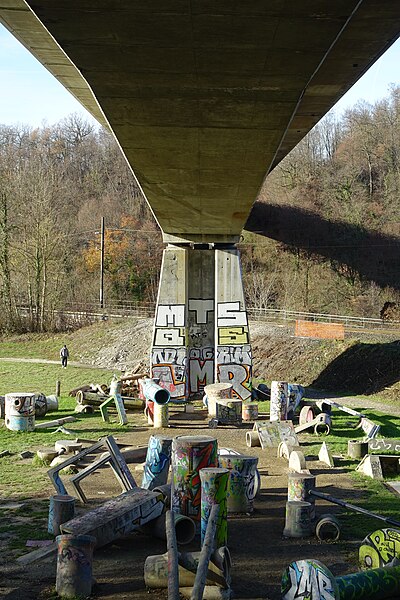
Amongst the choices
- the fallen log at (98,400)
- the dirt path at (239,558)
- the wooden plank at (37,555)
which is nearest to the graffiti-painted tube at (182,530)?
the dirt path at (239,558)

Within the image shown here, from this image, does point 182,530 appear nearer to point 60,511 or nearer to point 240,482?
point 60,511

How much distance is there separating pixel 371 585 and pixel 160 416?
44.6ft

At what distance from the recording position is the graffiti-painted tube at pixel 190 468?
10.3 m

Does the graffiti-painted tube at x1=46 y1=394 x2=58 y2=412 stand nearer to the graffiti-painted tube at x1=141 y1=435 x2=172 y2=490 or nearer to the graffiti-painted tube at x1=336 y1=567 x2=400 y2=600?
the graffiti-painted tube at x1=141 y1=435 x2=172 y2=490

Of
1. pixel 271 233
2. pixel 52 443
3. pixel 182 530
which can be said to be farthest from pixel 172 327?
pixel 271 233

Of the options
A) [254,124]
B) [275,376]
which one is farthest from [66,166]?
[254,124]

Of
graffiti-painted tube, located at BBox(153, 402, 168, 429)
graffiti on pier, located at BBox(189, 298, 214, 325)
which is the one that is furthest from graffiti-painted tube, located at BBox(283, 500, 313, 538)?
graffiti on pier, located at BBox(189, 298, 214, 325)

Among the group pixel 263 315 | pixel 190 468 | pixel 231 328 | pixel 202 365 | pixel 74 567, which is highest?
pixel 231 328

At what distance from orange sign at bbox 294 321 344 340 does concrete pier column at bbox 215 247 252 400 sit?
35.6ft

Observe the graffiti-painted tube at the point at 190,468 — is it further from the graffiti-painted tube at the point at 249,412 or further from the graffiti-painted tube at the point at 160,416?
the graffiti-painted tube at the point at 249,412

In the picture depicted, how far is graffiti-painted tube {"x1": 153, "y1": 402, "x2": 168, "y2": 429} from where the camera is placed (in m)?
21.1

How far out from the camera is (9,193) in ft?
170

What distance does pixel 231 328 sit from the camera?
25953 mm

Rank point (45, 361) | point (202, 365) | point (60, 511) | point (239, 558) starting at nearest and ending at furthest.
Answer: point (239, 558) → point (60, 511) → point (202, 365) → point (45, 361)
